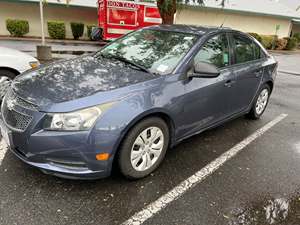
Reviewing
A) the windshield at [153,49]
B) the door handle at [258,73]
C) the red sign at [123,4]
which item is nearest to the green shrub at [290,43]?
the red sign at [123,4]

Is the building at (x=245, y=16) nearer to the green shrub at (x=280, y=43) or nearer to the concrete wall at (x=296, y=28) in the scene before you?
the green shrub at (x=280, y=43)

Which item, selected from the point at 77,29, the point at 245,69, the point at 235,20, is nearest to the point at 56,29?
the point at 77,29

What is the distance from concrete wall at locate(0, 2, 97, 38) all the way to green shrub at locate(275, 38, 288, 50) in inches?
606

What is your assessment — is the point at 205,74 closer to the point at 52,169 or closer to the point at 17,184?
the point at 52,169

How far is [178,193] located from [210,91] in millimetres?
1362

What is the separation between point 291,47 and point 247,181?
2585 cm

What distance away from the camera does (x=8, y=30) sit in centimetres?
1672

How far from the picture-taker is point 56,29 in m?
17.0

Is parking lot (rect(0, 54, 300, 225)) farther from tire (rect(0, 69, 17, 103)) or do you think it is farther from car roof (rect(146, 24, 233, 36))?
car roof (rect(146, 24, 233, 36))

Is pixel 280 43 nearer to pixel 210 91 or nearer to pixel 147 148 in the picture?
pixel 210 91

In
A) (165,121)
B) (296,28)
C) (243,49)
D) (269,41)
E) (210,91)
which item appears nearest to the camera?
(165,121)

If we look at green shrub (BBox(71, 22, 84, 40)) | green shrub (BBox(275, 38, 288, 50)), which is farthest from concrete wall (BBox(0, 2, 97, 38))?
green shrub (BBox(275, 38, 288, 50))

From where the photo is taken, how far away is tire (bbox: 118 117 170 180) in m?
2.82

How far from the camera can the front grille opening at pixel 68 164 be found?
2.59m
